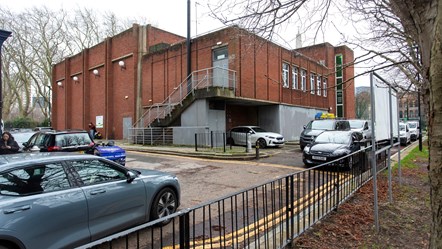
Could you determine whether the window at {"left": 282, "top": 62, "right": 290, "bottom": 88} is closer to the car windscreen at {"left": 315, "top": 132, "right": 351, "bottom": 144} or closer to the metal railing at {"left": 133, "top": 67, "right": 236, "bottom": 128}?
the metal railing at {"left": 133, "top": 67, "right": 236, "bottom": 128}

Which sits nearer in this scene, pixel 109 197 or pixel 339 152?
pixel 109 197

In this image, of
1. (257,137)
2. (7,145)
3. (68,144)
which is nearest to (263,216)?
(68,144)

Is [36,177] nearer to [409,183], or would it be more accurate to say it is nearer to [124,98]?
[409,183]

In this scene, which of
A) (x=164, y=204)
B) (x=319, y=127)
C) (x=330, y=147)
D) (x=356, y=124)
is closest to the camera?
(x=164, y=204)

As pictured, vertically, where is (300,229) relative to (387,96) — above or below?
below

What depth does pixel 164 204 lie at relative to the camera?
5613 millimetres

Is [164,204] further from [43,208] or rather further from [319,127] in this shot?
[319,127]

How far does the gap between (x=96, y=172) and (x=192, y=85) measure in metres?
16.5

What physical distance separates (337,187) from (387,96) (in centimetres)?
264

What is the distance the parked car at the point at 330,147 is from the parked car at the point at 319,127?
3.75 m

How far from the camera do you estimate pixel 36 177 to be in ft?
12.7

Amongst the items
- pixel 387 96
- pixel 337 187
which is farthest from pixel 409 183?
pixel 337 187

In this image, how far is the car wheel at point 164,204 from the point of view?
209 inches

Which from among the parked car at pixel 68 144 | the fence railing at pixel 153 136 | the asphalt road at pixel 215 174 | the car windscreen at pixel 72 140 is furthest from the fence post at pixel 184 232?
the fence railing at pixel 153 136
